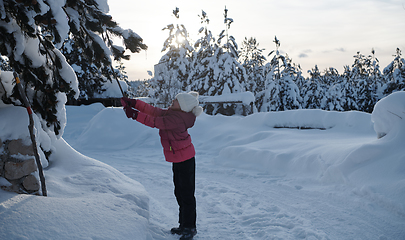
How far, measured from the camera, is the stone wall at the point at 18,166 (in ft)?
9.70

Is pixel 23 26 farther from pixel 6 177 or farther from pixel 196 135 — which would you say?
pixel 196 135

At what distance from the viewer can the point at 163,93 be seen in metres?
23.1

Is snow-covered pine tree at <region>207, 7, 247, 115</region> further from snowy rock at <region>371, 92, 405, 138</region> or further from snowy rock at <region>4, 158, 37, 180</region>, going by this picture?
snowy rock at <region>4, 158, 37, 180</region>

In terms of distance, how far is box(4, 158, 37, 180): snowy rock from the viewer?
9.67 ft

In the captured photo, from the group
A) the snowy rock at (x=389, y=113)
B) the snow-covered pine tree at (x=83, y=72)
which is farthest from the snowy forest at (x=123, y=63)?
the snowy rock at (x=389, y=113)

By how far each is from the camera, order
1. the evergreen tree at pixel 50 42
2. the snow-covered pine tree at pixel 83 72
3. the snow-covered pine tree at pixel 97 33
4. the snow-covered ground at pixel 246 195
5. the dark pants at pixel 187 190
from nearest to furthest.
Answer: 1. the snow-covered ground at pixel 246 195
2. the evergreen tree at pixel 50 42
3. the dark pants at pixel 187 190
4. the snow-covered pine tree at pixel 97 33
5. the snow-covered pine tree at pixel 83 72

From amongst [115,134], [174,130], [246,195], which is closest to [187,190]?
[174,130]

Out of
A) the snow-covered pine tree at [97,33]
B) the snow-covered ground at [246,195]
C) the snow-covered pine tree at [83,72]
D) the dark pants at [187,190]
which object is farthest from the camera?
the snow-covered pine tree at [83,72]

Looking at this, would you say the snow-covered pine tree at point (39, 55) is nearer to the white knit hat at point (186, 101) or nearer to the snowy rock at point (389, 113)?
the white knit hat at point (186, 101)

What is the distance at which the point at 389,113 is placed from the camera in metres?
5.21

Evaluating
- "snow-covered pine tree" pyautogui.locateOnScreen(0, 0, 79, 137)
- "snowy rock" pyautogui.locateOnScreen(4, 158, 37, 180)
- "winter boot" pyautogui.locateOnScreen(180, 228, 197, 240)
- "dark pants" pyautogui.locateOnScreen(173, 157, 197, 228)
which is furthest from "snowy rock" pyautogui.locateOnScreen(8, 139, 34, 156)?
"winter boot" pyautogui.locateOnScreen(180, 228, 197, 240)

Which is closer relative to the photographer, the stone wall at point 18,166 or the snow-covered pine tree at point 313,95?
the stone wall at point 18,166

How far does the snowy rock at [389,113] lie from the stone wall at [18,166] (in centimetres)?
600

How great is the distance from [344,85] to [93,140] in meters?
30.3
